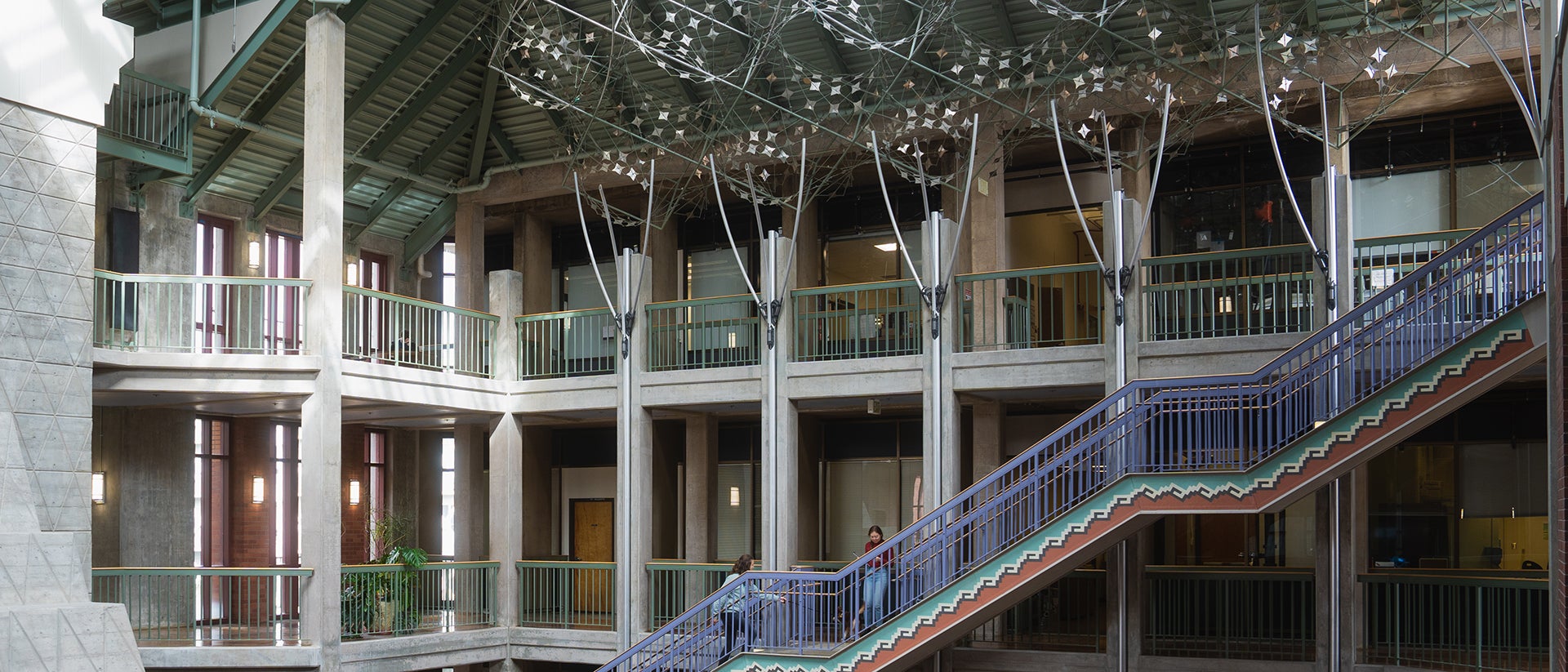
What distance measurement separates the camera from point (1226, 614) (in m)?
17.0

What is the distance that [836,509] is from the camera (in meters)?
22.5

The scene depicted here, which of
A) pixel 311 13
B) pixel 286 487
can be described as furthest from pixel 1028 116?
pixel 286 487

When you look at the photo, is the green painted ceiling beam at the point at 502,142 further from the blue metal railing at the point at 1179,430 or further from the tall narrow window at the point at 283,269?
the blue metal railing at the point at 1179,430

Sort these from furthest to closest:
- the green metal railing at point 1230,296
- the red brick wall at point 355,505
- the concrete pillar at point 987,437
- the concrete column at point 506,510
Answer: the red brick wall at point 355,505 → the concrete column at point 506,510 → the concrete pillar at point 987,437 → the green metal railing at point 1230,296

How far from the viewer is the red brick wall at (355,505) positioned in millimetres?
24094

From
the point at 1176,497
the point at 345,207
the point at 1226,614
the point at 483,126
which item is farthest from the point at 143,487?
the point at 1226,614

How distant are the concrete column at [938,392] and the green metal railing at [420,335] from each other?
6813 mm

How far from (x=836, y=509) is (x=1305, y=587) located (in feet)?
25.0

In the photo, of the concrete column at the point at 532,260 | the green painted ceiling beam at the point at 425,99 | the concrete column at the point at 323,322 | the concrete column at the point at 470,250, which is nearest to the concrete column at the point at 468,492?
the concrete column at the point at 470,250

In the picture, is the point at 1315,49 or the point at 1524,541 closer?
the point at 1315,49

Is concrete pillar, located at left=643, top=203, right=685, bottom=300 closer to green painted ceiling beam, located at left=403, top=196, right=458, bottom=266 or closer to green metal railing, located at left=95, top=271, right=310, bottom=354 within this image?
green painted ceiling beam, located at left=403, top=196, right=458, bottom=266

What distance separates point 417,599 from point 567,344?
4.20 m

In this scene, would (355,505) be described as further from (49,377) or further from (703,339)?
(49,377)

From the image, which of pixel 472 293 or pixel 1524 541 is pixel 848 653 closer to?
pixel 1524 541
